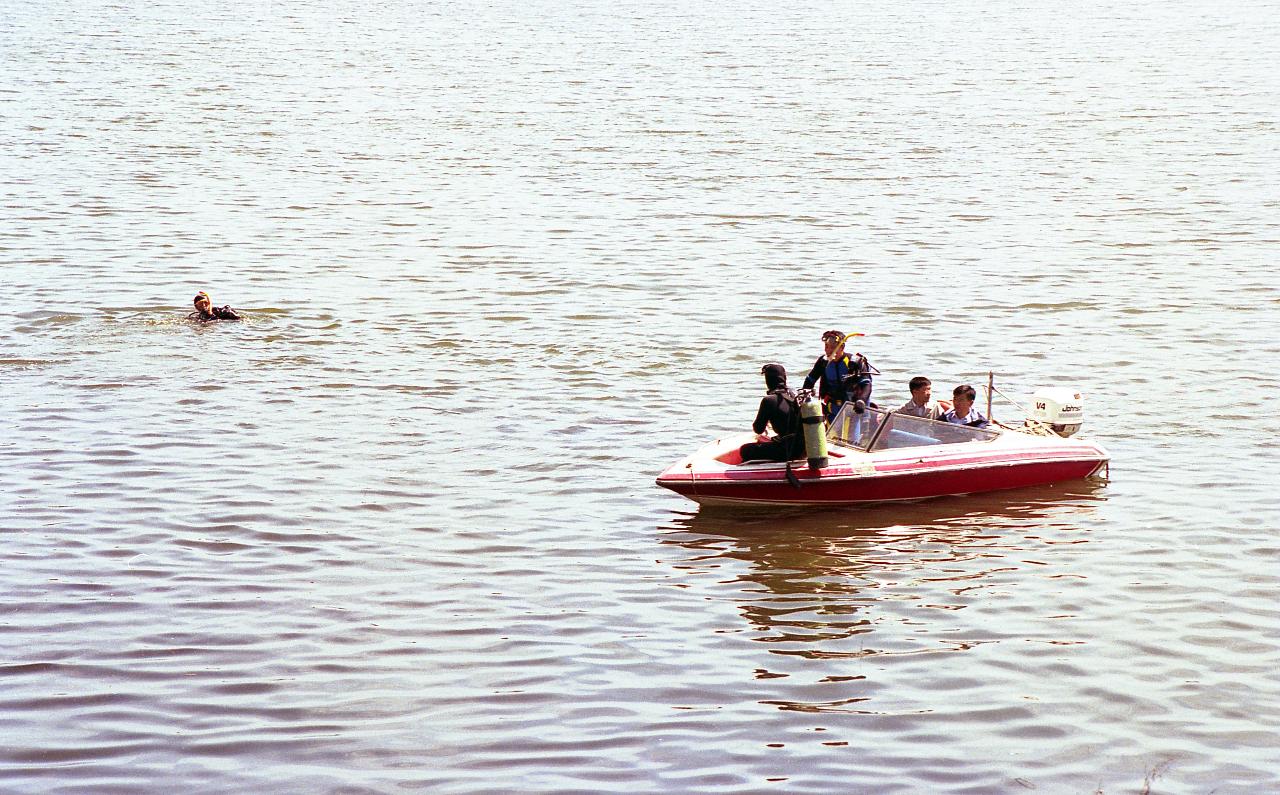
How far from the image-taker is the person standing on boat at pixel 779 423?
15242mm

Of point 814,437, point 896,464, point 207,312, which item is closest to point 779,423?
point 814,437

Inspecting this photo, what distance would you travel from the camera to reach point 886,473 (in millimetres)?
15414

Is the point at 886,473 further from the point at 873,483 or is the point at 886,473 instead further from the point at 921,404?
the point at 921,404

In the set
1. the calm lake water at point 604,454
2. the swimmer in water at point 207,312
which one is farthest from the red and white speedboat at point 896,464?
the swimmer in water at point 207,312

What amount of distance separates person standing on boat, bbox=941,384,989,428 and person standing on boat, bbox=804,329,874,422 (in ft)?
2.81

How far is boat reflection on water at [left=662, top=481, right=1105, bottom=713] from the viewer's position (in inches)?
465

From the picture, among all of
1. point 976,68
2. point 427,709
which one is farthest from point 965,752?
point 976,68

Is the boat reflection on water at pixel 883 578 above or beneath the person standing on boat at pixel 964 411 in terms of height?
beneath

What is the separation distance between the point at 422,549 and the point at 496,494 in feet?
5.79

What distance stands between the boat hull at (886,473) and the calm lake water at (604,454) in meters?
0.25

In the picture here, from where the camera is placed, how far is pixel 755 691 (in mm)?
11250

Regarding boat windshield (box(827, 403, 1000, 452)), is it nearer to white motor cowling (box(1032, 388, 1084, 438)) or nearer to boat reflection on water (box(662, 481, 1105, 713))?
boat reflection on water (box(662, 481, 1105, 713))

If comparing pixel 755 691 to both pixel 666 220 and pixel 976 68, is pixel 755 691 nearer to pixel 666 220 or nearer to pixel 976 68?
pixel 666 220

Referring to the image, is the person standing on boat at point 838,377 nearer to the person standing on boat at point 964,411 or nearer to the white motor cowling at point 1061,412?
the person standing on boat at point 964,411
